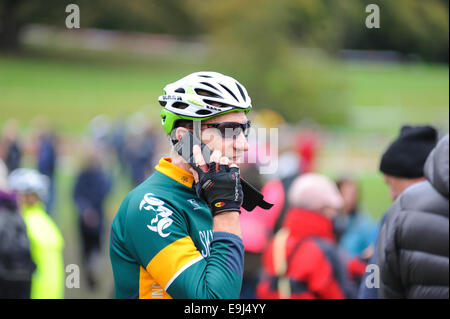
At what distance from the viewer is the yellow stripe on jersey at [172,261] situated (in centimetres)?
229

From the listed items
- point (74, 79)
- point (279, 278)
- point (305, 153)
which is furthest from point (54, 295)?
point (74, 79)

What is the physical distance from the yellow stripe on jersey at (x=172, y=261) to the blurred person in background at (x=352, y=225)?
→ 13.7 ft

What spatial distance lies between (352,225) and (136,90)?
39.7m

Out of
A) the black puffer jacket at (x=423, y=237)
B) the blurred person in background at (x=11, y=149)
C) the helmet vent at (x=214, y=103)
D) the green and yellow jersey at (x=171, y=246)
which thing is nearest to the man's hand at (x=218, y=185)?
the green and yellow jersey at (x=171, y=246)

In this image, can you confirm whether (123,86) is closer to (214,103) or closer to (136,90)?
(136,90)

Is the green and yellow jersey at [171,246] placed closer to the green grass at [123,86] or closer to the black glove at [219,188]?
the black glove at [219,188]

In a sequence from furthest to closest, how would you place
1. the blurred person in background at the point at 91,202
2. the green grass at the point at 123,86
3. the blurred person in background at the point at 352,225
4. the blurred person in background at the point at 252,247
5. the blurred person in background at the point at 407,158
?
the green grass at the point at 123,86
the blurred person in background at the point at 91,202
the blurred person in background at the point at 352,225
the blurred person in background at the point at 252,247
the blurred person in background at the point at 407,158

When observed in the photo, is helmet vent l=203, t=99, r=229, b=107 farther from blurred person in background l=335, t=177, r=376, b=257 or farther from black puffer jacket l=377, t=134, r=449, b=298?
blurred person in background l=335, t=177, r=376, b=257

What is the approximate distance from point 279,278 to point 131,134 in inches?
677

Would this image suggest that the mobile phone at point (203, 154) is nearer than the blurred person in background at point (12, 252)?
Yes

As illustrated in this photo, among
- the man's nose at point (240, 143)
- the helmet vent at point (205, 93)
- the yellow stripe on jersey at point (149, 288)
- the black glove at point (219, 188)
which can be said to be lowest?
the yellow stripe on jersey at point (149, 288)

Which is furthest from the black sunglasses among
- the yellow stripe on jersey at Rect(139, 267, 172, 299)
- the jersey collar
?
the yellow stripe on jersey at Rect(139, 267, 172, 299)

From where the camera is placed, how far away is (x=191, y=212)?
98.9 inches

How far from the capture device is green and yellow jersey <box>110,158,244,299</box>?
89.3 inches
